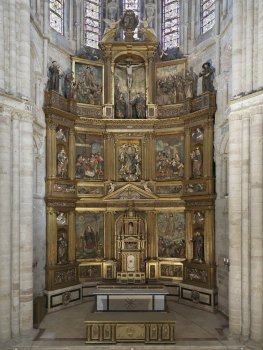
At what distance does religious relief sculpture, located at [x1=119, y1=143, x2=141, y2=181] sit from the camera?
76.5ft

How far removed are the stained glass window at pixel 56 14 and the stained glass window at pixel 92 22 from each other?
1677mm

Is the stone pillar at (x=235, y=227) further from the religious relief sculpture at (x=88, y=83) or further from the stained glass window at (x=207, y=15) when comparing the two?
the religious relief sculpture at (x=88, y=83)

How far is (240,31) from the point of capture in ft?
53.3

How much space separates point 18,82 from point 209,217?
35.7ft

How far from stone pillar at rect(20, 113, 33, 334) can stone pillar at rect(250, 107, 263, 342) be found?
27.9 ft

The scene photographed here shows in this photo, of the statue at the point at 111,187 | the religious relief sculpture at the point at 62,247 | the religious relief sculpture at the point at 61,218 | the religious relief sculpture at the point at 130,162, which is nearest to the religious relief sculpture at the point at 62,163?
the religious relief sculpture at the point at 61,218

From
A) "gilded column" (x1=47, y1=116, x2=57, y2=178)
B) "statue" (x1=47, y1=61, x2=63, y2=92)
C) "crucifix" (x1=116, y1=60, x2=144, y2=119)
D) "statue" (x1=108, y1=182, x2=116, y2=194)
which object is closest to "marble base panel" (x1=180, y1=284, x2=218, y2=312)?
"statue" (x1=108, y1=182, x2=116, y2=194)

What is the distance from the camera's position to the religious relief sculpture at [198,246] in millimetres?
21188

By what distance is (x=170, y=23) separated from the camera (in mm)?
24766

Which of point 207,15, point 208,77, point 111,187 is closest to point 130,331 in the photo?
point 111,187

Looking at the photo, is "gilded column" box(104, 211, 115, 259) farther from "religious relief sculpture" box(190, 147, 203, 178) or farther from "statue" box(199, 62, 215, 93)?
"statue" box(199, 62, 215, 93)

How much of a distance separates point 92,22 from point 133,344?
1796cm

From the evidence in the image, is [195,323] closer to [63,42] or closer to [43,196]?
[43,196]

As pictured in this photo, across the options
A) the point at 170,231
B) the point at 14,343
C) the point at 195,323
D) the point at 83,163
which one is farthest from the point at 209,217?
the point at 14,343
